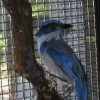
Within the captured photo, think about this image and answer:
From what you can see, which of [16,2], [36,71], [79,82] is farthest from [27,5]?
[79,82]

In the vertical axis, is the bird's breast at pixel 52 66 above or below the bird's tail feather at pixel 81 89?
above

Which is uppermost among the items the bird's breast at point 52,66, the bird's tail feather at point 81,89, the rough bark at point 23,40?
the rough bark at point 23,40

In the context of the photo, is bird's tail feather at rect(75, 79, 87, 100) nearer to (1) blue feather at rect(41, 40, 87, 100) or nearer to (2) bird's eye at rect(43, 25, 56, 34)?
(1) blue feather at rect(41, 40, 87, 100)

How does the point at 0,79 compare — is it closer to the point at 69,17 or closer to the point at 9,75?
the point at 9,75

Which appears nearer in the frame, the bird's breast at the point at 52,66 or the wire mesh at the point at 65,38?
the bird's breast at the point at 52,66

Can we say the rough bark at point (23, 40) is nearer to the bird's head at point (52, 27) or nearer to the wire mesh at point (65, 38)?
the bird's head at point (52, 27)

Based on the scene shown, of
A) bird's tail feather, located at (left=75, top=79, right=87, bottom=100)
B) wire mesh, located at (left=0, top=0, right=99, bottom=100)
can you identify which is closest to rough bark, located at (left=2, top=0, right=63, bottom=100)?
bird's tail feather, located at (left=75, top=79, right=87, bottom=100)

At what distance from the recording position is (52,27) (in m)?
Result: 1.00

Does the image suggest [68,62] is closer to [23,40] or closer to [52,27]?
[52,27]

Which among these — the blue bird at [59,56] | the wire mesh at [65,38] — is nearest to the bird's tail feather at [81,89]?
the blue bird at [59,56]

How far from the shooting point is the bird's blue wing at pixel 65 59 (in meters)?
0.99

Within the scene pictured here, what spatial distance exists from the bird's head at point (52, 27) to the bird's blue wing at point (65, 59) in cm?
4

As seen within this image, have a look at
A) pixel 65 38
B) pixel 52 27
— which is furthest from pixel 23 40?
pixel 65 38

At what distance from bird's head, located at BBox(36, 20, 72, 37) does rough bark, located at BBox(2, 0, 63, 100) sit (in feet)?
0.58
